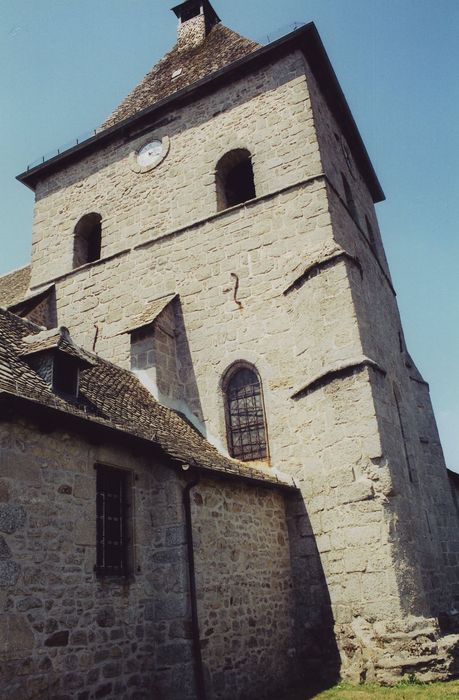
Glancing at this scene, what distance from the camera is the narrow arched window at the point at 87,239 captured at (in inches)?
596

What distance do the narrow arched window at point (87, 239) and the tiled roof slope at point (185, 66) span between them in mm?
2992

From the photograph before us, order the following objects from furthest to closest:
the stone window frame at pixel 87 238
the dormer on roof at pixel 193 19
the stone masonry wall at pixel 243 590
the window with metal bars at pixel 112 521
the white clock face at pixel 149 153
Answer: the dormer on roof at pixel 193 19, the stone window frame at pixel 87 238, the white clock face at pixel 149 153, the stone masonry wall at pixel 243 590, the window with metal bars at pixel 112 521

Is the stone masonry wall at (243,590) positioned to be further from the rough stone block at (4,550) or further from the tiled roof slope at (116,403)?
the rough stone block at (4,550)

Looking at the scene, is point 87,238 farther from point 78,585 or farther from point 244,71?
point 78,585

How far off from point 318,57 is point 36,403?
11.8 meters

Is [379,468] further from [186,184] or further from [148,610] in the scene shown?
[186,184]

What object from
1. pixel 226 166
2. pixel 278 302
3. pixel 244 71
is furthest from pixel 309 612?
pixel 244 71

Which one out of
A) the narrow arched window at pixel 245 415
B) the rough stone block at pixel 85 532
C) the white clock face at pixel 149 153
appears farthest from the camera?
the white clock face at pixel 149 153

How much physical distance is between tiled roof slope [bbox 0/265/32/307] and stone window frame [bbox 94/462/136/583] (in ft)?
29.4

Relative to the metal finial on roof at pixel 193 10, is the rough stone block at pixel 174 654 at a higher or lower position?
lower

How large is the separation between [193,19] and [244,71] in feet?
21.3

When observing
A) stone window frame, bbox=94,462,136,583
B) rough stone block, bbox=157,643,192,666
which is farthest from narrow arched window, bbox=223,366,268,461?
rough stone block, bbox=157,643,192,666

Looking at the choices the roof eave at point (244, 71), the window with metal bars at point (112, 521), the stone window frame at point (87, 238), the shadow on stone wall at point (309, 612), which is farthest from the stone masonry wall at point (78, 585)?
the roof eave at point (244, 71)

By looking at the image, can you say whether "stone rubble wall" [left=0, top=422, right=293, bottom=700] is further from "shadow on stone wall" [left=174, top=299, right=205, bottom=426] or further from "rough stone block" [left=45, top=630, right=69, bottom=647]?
"shadow on stone wall" [left=174, top=299, right=205, bottom=426]
